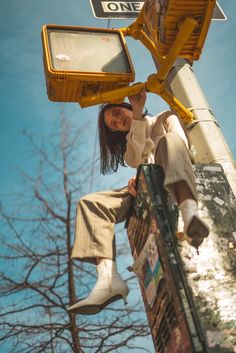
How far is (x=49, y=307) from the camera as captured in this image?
20.2ft

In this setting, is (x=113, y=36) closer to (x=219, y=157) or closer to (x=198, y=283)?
(x=219, y=157)

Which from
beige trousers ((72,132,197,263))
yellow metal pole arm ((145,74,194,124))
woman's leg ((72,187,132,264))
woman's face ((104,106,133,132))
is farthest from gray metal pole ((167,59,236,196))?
woman's leg ((72,187,132,264))

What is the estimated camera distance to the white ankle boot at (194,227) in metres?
1.72

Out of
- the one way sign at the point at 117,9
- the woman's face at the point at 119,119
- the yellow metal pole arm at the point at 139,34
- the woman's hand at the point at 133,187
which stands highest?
the one way sign at the point at 117,9

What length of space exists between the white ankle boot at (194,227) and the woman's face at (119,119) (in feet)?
4.76

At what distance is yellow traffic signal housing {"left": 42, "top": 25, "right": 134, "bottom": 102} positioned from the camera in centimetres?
252

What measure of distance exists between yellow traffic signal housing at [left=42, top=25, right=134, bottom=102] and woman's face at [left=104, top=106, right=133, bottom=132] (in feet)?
1.57

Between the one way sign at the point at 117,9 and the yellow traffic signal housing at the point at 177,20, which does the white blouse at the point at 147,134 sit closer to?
the yellow traffic signal housing at the point at 177,20

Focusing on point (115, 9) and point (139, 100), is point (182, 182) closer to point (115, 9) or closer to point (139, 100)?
point (139, 100)

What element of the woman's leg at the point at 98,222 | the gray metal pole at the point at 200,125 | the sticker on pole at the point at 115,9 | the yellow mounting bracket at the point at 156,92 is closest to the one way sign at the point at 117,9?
the sticker on pole at the point at 115,9

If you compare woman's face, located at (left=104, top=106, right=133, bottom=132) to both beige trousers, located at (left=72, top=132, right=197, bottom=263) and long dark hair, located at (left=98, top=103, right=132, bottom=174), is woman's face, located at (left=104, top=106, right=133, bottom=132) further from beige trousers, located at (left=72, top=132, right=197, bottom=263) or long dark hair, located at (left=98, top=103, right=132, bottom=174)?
beige trousers, located at (left=72, top=132, right=197, bottom=263)

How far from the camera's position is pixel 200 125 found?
2.47 metres

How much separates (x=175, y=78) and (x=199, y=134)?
0.56 m

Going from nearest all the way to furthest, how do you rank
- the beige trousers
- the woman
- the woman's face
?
the woman < the beige trousers < the woman's face
